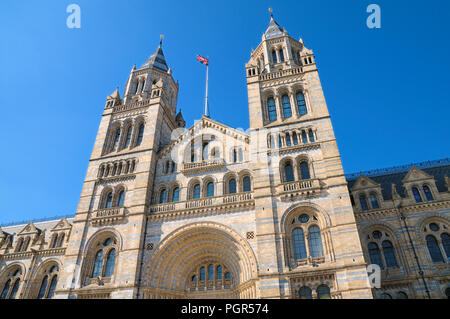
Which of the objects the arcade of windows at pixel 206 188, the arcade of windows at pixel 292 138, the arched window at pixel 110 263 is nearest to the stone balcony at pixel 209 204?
the arcade of windows at pixel 206 188

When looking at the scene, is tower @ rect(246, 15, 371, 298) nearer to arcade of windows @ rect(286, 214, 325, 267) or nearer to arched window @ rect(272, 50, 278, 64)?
arcade of windows @ rect(286, 214, 325, 267)

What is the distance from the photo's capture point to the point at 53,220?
3575cm

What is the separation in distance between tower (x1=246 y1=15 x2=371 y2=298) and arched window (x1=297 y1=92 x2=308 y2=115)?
0.28 ft

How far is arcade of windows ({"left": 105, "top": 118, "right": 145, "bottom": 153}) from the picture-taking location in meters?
28.4

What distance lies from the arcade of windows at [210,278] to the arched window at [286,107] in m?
13.7

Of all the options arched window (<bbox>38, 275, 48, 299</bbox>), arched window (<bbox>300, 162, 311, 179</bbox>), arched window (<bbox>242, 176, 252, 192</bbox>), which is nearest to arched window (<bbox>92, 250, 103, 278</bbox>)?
arched window (<bbox>38, 275, 48, 299</bbox>)

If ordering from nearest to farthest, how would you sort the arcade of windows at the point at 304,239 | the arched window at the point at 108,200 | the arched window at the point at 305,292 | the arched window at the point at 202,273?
the arched window at the point at 305,292, the arcade of windows at the point at 304,239, the arched window at the point at 202,273, the arched window at the point at 108,200

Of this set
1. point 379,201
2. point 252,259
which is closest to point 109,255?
point 252,259

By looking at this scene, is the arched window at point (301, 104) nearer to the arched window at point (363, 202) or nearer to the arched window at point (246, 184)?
the arched window at point (246, 184)

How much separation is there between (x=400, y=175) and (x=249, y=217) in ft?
57.4

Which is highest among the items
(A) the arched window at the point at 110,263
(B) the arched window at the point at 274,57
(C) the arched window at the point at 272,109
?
(B) the arched window at the point at 274,57

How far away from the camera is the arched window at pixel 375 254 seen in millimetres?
22741

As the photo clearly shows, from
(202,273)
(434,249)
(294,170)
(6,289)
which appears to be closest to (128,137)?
(202,273)

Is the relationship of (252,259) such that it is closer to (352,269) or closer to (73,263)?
(352,269)
